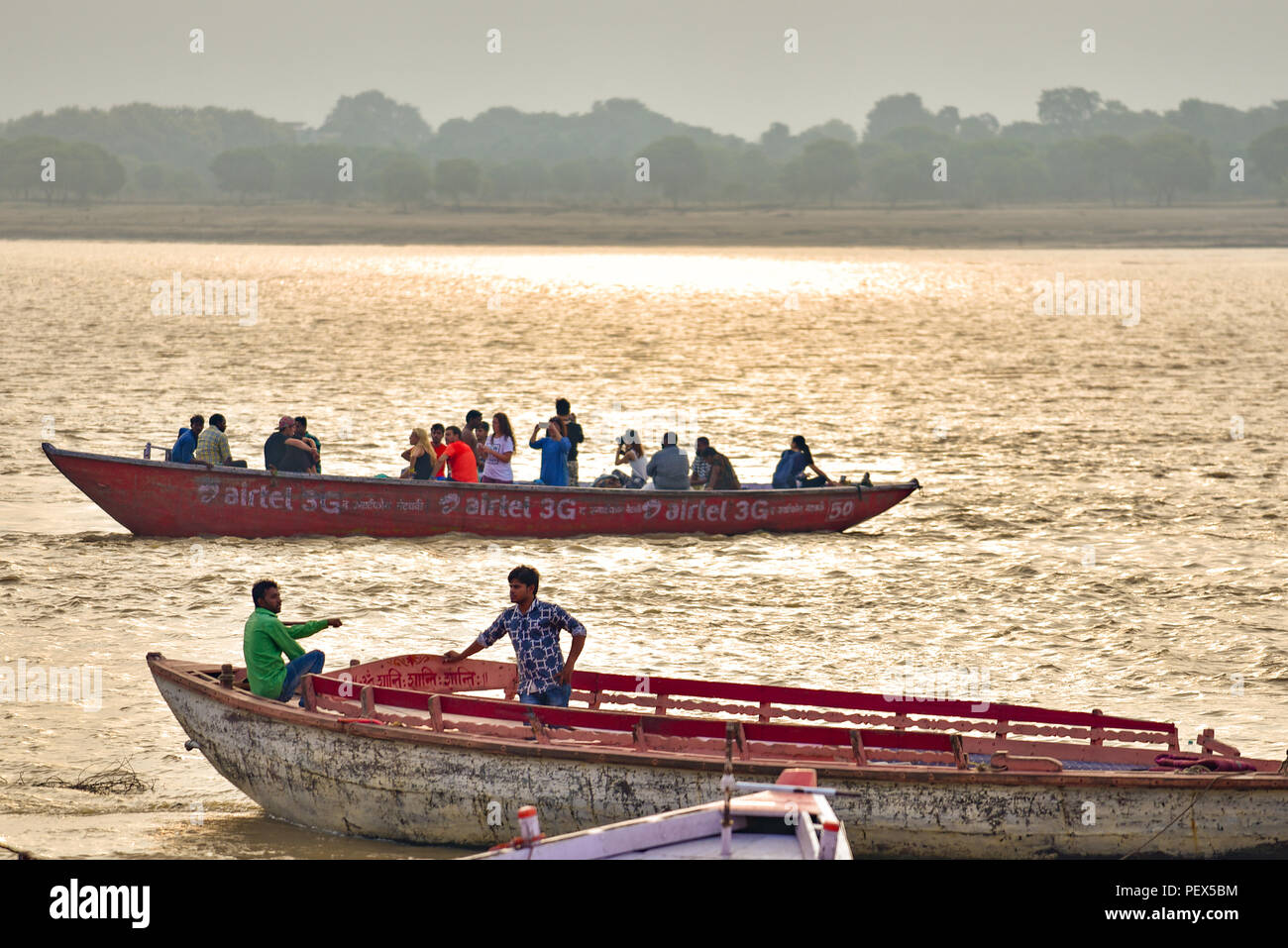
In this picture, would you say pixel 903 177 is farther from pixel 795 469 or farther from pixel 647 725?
pixel 647 725

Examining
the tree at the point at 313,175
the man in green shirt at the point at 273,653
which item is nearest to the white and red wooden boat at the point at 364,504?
the man in green shirt at the point at 273,653

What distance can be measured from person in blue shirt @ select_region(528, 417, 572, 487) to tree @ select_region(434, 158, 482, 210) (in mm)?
161944

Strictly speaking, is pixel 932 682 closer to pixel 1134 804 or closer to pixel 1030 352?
pixel 1134 804

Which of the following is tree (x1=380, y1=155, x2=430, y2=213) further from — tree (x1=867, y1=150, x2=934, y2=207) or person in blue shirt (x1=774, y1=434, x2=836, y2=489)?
person in blue shirt (x1=774, y1=434, x2=836, y2=489)

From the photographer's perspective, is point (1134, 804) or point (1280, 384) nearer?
point (1134, 804)

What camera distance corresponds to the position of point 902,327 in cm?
5103

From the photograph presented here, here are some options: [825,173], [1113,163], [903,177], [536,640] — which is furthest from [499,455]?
[825,173]

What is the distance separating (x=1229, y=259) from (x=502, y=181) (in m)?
119

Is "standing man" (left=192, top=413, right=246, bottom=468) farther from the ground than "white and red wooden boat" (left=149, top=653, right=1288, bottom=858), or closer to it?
farther from the ground

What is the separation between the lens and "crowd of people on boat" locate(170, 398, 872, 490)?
1902cm

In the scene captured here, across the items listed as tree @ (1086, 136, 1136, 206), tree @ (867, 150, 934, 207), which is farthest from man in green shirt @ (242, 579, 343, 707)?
tree @ (1086, 136, 1136, 206)
